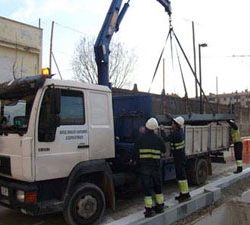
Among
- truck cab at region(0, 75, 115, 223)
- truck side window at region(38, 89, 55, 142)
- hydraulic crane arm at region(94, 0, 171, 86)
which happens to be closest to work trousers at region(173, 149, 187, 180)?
truck cab at region(0, 75, 115, 223)

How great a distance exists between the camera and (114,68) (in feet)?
117

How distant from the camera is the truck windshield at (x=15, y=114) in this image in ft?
23.4

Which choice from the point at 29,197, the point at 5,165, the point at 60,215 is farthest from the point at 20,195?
the point at 60,215

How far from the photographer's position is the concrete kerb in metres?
7.30

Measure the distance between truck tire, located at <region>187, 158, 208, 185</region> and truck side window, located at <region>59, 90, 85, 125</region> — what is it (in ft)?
14.5

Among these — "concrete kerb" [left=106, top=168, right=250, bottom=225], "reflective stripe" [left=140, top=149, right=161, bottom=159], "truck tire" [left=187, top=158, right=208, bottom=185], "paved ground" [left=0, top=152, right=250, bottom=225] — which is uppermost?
"reflective stripe" [left=140, top=149, right=161, bottom=159]

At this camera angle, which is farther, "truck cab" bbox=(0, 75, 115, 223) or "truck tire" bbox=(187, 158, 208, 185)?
"truck tire" bbox=(187, 158, 208, 185)

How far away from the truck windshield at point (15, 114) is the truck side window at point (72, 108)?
22.0 inches

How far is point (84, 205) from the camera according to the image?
24.5 feet

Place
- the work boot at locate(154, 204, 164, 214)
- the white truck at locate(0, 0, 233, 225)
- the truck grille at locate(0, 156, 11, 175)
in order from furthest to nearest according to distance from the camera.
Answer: the work boot at locate(154, 204, 164, 214) → the truck grille at locate(0, 156, 11, 175) → the white truck at locate(0, 0, 233, 225)

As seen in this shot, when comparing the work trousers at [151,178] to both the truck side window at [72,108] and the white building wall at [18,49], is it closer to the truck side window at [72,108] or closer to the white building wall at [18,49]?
the truck side window at [72,108]

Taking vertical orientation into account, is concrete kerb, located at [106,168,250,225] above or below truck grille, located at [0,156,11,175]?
below

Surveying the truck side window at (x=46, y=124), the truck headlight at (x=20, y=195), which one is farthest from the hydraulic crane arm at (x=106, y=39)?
the truck headlight at (x=20, y=195)

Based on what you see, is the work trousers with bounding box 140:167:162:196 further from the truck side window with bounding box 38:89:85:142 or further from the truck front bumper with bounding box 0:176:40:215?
the truck front bumper with bounding box 0:176:40:215
